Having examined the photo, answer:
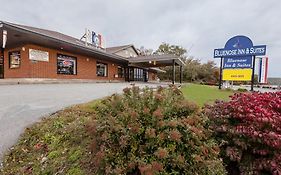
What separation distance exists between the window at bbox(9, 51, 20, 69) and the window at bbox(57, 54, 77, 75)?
3.32m

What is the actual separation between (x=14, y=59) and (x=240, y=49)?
753 inches

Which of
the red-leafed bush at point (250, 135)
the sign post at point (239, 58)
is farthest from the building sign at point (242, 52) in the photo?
the red-leafed bush at point (250, 135)

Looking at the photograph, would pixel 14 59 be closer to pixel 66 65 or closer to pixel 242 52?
pixel 66 65

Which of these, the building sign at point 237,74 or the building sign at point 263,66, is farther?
the building sign at point 263,66

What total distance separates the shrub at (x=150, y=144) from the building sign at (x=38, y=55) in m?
16.5

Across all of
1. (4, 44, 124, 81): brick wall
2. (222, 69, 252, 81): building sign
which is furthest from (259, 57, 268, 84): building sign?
(4, 44, 124, 81): brick wall

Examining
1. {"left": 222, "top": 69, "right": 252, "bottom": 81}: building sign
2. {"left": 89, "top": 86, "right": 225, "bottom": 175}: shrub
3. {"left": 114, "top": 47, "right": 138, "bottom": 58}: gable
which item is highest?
{"left": 114, "top": 47, "right": 138, "bottom": 58}: gable

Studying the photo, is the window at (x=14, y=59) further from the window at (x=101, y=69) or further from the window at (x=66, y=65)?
the window at (x=101, y=69)

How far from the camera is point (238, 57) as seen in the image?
579 inches

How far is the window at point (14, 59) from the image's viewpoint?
58.8 feet

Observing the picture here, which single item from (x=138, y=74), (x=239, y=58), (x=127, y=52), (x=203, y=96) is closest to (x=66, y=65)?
(x=203, y=96)

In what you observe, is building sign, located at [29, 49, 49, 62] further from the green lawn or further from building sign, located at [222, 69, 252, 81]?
building sign, located at [222, 69, 252, 81]

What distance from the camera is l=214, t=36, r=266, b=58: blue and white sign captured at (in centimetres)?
1350

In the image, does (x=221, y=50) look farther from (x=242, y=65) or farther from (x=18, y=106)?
(x=18, y=106)
